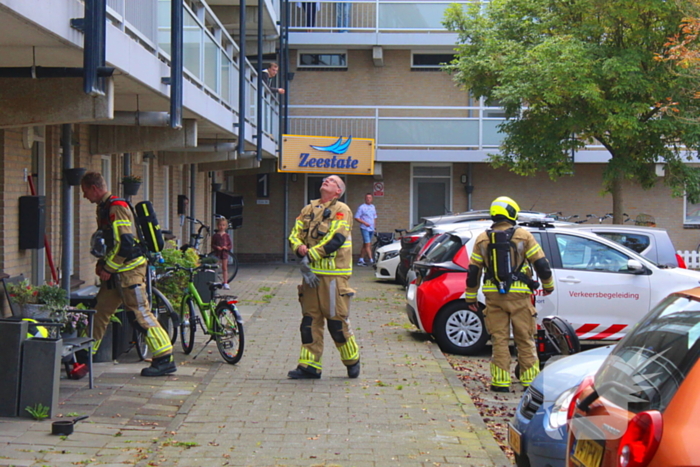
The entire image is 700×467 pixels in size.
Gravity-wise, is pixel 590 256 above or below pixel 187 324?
above

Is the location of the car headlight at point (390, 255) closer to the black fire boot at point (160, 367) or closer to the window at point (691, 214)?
the window at point (691, 214)

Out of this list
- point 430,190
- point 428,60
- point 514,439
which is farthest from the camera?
point 428,60

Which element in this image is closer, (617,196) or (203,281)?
(203,281)

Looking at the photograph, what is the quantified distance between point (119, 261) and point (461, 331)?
14.2 feet

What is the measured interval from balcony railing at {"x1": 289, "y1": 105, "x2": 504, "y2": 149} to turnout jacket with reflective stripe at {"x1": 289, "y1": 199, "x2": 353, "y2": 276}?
15808 mm

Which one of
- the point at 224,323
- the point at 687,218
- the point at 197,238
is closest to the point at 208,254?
the point at 197,238

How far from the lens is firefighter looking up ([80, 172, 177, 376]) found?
7684mm

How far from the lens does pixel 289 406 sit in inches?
278

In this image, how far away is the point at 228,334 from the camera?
28.9ft

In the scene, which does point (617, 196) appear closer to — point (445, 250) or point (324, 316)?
point (445, 250)

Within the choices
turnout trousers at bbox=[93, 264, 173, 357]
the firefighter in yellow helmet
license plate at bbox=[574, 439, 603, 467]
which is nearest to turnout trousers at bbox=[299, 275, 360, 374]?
the firefighter in yellow helmet

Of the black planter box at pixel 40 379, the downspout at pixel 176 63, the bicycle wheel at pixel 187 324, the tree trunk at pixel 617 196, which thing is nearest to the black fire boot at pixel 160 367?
the bicycle wheel at pixel 187 324

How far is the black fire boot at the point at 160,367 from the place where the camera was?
26.1 ft

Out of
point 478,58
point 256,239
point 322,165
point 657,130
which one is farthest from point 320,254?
point 256,239
